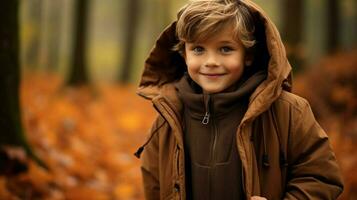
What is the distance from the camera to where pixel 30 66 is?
2744cm

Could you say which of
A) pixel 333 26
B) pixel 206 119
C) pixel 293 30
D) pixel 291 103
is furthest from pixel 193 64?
pixel 333 26

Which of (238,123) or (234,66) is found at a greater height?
(234,66)

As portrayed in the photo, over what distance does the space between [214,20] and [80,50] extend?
1330cm

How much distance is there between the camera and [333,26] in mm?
15586

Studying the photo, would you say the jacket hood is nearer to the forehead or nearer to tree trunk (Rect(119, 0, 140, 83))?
the forehead

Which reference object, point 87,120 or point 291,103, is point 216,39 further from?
point 87,120

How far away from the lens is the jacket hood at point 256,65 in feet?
9.63

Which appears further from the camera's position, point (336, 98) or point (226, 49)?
point (336, 98)

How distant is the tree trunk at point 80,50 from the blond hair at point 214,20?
12.6m

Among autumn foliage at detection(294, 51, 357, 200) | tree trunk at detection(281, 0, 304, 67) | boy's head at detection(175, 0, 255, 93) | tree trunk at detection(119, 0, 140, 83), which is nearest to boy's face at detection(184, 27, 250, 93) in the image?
boy's head at detection(175, 0, 255, 93)

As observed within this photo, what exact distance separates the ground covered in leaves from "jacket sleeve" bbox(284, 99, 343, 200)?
3.30m

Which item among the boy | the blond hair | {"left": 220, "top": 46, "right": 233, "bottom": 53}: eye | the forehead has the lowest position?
the boy

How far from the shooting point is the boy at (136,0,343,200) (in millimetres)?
2941

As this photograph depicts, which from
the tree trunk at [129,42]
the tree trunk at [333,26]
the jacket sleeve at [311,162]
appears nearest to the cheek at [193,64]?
the jacket sleeve at [311,162]
